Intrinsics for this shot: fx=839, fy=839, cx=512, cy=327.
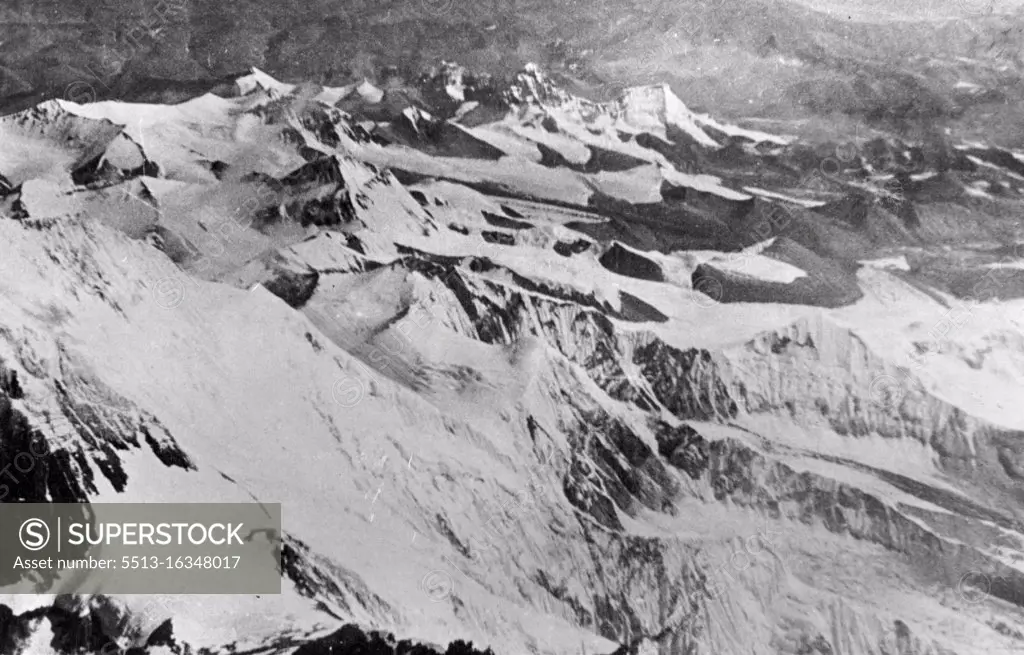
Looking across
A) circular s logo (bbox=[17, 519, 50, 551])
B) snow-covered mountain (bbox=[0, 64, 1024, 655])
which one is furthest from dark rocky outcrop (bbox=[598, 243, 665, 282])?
circular s logo (bbox=[17, 519, 50, 551])

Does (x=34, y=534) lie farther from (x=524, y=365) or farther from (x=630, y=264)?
(x=630, y=264)

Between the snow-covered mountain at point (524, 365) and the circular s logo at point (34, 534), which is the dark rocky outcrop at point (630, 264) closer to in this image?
the snow-covered mountain at point (524, 365)

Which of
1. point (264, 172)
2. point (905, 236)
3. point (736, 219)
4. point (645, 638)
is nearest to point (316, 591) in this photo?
point (645, 638)

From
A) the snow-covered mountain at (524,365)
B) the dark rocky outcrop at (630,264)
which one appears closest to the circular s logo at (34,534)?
the snow-covered mountain at (524,365)

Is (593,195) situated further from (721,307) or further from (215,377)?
(215,377)

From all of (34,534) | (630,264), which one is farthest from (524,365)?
(34,534)
